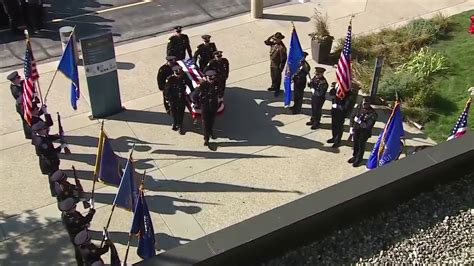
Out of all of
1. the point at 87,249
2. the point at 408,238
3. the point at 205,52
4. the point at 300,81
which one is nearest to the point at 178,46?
the point at 205,52

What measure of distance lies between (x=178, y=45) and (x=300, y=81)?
2858mm

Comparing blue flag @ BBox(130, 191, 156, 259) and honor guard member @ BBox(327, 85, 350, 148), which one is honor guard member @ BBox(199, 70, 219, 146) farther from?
blue flag @ BBox(130, 191, 156, 259)

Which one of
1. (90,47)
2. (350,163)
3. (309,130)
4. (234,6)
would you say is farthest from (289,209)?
(234,6)

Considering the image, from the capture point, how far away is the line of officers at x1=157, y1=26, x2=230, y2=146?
1177 centimetres

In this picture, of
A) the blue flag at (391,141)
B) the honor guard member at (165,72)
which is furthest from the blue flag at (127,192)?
the blue flag at (391,141)

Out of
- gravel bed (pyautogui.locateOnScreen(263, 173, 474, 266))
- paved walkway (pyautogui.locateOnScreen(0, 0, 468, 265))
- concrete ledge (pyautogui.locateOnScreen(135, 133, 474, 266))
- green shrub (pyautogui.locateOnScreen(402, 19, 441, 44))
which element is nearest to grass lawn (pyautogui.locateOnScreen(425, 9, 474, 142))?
green shrub (pyautogui.locateOnScreen(402, 19, 441, 44))

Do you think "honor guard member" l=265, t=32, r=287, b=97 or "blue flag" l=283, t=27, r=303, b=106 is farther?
"honor guard member" l=265, t=32, r=287, b=97

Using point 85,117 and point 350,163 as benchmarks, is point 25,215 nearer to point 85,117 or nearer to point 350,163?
point 85,117

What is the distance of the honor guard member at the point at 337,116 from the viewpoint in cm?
1179

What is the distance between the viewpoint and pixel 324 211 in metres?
7.72

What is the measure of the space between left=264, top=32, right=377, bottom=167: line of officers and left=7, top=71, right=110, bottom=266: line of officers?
4.70 m

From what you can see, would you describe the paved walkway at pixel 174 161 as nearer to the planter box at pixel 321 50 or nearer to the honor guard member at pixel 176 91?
the planter box at pixel 321 50

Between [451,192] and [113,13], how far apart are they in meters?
11.1

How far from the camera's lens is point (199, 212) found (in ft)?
35.1
